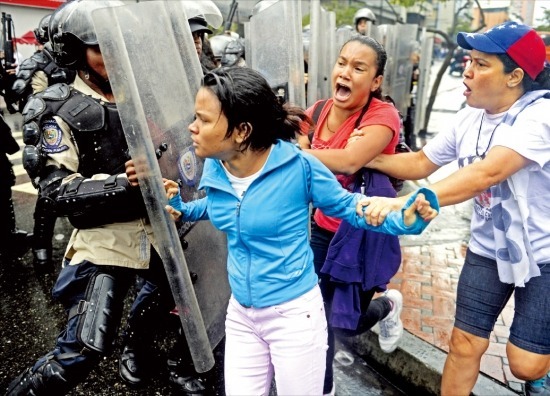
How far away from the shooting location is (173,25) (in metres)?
2.29

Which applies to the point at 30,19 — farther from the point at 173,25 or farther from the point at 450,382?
the point at 450,382

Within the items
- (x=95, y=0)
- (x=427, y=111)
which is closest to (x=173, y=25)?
(x=95, y=0)

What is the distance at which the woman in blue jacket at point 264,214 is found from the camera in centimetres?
170

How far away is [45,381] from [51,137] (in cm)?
106

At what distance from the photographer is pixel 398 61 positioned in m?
8.12

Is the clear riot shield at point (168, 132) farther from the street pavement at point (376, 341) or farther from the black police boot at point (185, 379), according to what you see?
the street pavement at point (376, 341)

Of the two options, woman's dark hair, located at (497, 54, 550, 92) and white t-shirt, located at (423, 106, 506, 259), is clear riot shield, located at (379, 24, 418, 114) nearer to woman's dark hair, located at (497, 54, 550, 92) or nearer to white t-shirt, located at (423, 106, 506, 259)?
white t-shirt, located at (423, 106, 506, 259)

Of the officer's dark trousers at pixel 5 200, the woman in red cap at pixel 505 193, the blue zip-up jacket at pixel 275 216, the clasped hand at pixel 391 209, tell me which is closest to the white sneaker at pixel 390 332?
the woman in red cap at pixel 505 193

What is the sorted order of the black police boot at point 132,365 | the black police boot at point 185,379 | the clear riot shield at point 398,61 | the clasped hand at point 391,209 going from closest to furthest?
the clasped hand at point 391,209, the black police boot at point 185,379, the black police boot at point 132,365, the clear riot shield at point 398,61

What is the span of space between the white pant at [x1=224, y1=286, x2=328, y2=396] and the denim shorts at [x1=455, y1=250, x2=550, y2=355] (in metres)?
0.77

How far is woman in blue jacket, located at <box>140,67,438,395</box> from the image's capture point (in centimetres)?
170

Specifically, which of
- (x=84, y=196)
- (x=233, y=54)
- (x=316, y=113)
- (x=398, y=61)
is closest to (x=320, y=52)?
(x=233, y=54)

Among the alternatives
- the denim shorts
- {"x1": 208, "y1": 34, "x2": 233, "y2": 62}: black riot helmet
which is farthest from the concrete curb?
{"x1": 208, "y1": 34, "x2": 233, "y2": 62}: black riot helmet

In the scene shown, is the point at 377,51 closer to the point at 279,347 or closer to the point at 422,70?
the point at 279,347
